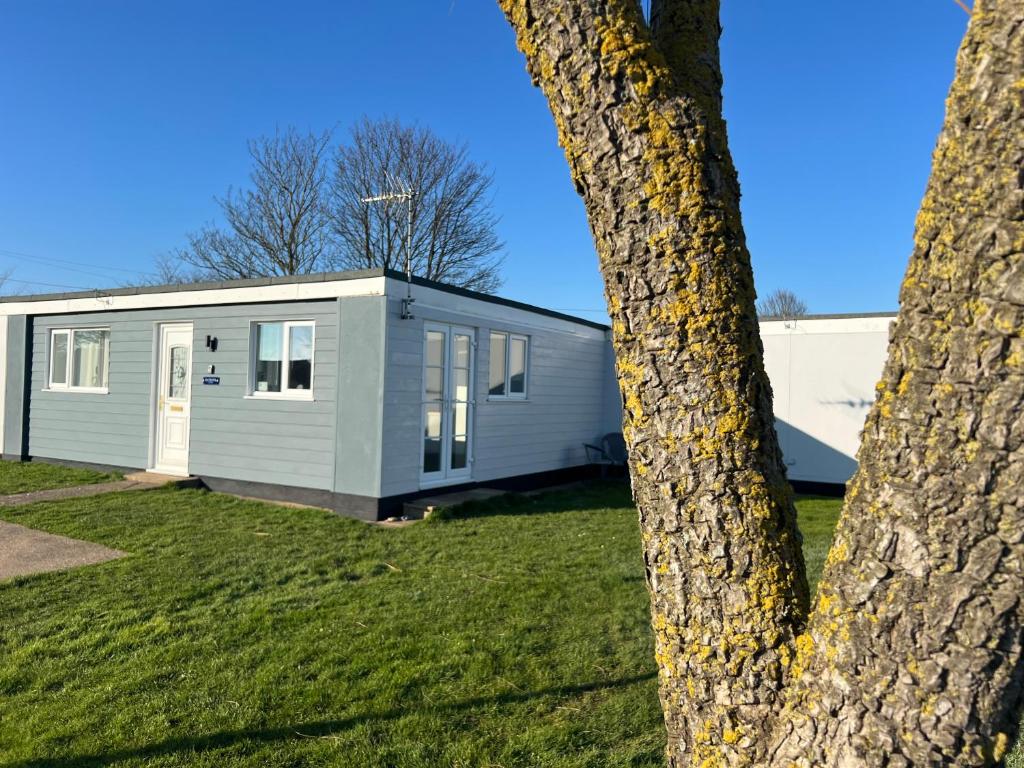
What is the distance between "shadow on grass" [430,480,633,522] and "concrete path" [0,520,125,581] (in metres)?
3.39

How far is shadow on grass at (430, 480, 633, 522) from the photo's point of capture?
906 cm

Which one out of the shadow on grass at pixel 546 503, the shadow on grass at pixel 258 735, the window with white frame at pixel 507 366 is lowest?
the shadow on grass at pixel 258 735

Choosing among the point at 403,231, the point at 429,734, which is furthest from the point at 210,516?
the point at 403,231

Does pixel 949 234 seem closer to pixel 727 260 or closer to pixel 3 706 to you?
pixel 727 260

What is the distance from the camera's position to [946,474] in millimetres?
1171

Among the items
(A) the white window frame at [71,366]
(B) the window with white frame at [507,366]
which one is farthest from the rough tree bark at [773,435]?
(A) the white window frame at [71,366]

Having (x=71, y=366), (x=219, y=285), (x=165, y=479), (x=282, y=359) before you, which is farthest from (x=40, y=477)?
(x=282, y=359)

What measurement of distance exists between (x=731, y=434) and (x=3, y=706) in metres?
3.83

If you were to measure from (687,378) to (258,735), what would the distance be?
2813 mm

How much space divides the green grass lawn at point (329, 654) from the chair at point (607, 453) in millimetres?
6130

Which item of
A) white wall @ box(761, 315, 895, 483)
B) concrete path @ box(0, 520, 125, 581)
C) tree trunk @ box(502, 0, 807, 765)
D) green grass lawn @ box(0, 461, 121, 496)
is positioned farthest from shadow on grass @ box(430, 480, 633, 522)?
tree trunk @ box(502, 0, 807, 765)

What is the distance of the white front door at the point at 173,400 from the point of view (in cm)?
1084

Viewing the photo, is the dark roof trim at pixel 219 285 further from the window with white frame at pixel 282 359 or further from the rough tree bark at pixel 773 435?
the rough tree bark at pixel 773 435

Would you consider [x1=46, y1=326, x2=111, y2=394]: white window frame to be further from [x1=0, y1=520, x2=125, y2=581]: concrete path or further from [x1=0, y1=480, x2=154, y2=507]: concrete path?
[x1=0, y1=520, x2=125, y2=581]: concrete path
